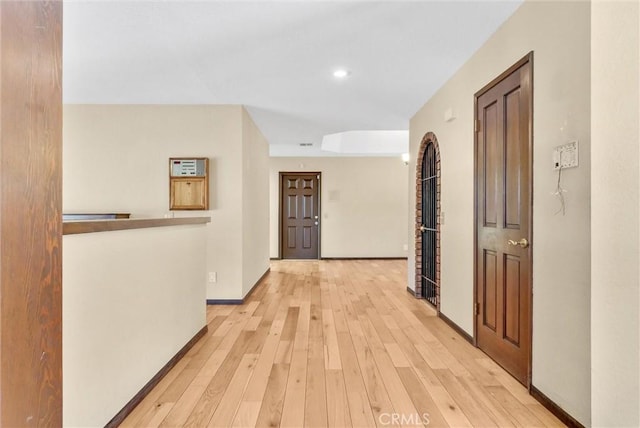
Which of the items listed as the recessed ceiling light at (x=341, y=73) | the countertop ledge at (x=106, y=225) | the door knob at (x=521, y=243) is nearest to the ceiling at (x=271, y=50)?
the recessed ceiling light at (x=341, y=73)

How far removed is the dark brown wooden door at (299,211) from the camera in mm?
7668

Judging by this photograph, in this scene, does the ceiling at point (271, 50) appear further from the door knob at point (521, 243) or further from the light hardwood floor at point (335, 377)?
the light hardwood floor at point (335, 377)

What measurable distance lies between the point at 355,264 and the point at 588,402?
544 centimetres

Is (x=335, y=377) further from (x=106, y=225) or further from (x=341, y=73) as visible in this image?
(x=341, y=73)

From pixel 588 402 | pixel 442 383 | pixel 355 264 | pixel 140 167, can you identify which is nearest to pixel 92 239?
pixel 442 383

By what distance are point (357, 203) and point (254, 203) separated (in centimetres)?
335

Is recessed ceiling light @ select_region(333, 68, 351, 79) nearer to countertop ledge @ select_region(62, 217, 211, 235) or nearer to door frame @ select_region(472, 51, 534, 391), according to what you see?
door frame @ select_region(472, 51, 534, 391)

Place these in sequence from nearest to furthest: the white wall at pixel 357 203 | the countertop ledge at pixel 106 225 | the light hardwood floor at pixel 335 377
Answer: the countertop ledge at pixel 106 225 → the light hardwood floor at pixel 335 377 → the white wall at pixel 357 203

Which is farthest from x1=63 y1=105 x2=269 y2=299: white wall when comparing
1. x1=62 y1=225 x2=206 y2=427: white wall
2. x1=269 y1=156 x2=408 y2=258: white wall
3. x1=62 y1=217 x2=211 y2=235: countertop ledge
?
x1=269 y1=156 x2=408 y2=258: white wall

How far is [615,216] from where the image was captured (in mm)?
1123

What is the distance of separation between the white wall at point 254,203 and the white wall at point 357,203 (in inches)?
74.7

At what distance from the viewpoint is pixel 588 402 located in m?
1.58

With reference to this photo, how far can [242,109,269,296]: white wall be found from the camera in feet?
13.7

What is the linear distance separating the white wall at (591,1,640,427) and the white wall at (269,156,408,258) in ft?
21.1
